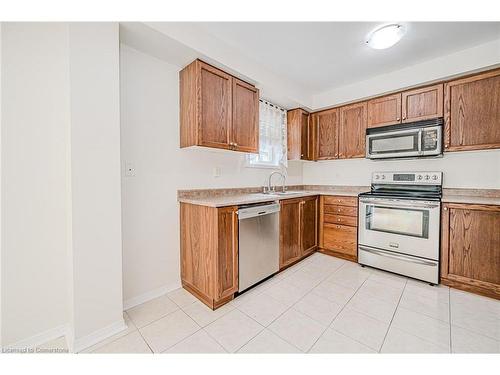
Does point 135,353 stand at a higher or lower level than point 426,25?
lower

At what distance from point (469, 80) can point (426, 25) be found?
3.08 feet

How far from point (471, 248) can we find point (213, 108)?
2.87m

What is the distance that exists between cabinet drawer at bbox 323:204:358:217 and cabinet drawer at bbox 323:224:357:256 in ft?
0.60

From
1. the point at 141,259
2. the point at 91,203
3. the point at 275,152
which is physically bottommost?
the point at 141,259

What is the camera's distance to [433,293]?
6.79 feet

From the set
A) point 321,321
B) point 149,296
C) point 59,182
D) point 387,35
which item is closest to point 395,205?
point 321,321

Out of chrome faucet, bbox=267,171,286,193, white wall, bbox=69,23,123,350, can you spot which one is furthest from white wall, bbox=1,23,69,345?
chrome faucet, bbox=267,171,286,193

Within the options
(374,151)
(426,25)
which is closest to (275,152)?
(374,151)

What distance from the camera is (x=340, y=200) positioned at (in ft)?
9.66

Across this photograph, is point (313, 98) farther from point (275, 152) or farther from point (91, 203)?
point (91, 203)

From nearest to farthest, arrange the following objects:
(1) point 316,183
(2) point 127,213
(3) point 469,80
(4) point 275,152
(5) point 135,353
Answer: (5) point 135,353 → (2) point 127,213 → (3) point 469,80 → (4) point 275,152 → (1) point 316,183

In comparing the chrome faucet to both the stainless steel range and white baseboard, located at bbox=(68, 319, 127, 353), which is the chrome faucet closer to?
the stainless steel range

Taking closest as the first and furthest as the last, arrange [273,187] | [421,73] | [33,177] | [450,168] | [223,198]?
[33,177], [223,198], [421,73], [450,168], [273,187]

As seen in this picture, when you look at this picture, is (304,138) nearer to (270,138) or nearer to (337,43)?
(270,138)
